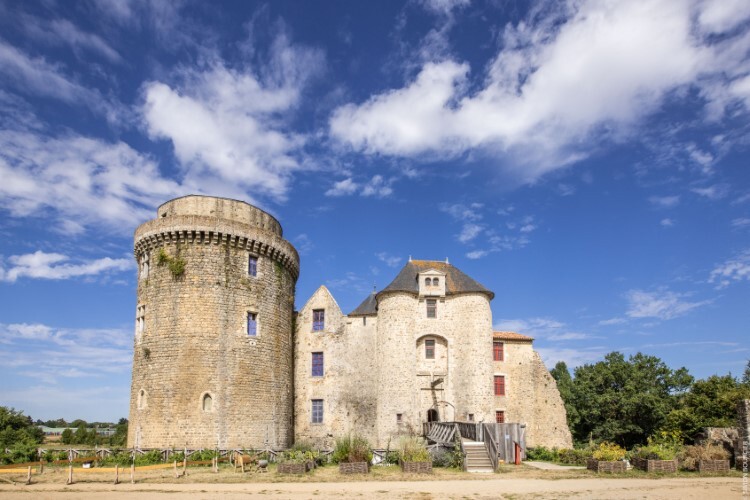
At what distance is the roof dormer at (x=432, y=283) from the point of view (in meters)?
29.4

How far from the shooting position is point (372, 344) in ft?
96.2

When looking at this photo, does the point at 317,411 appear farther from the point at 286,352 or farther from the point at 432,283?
the point at 432,283

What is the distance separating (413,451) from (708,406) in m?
18.5

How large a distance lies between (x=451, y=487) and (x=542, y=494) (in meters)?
2.55

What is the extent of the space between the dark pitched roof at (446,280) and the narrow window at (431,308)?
868mm

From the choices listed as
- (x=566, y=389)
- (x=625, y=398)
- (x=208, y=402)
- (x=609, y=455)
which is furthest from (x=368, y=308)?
(x=566, y=389)

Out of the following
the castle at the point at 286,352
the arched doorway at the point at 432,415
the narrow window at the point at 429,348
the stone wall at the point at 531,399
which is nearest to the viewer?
the castle at the point at 286,352

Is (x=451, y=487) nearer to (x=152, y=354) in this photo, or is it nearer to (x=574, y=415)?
(x=152, y=354)

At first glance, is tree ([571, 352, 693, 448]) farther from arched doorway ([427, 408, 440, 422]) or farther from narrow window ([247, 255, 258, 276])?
narrow window ([247, 255, 258, 276])

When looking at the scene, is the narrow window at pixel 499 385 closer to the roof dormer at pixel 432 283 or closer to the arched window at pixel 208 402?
the roof dormer at pixel 432 283

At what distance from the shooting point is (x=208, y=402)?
23766 millimetres

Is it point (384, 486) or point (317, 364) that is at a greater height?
point (317, 364)

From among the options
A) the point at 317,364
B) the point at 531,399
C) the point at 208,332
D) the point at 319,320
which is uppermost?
the point at 319,320

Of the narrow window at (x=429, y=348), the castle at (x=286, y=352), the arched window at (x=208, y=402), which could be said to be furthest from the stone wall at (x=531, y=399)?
the arched window at (x=208, y=402)
